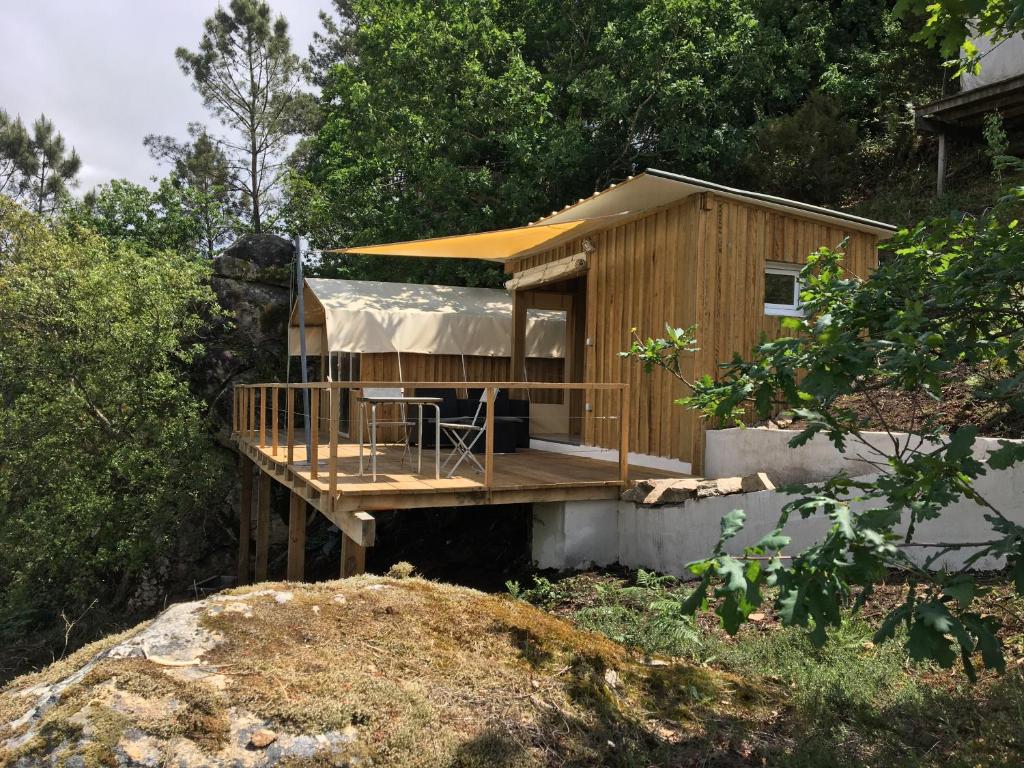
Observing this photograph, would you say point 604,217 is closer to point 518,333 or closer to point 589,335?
point 589,335

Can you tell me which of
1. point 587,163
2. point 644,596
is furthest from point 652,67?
point 644,596

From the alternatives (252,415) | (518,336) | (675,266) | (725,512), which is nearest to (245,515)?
(252,415)

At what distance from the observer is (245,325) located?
49.7ft

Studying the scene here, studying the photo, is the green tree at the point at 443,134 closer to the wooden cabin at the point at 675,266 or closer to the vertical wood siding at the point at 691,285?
the wooden cabin at the point at 675,266

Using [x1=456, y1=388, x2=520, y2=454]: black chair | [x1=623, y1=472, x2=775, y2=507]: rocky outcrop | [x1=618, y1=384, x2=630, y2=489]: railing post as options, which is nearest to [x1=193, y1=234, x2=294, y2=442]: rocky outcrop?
[x1=456, y1=388, x2=520, y2=454]: black chair

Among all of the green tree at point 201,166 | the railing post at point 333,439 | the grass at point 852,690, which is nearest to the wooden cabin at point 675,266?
the grass at point 852,690

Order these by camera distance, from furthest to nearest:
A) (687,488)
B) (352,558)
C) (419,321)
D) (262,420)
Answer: (419,321) < (262,420) < (687,488) < (352,558)

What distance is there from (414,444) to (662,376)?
157 inches

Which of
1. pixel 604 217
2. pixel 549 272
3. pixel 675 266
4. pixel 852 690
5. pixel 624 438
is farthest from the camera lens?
pixel 549 272

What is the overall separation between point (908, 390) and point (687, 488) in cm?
368

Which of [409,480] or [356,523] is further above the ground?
[409,480]

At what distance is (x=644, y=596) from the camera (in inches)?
200

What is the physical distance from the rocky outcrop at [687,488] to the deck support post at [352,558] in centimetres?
232

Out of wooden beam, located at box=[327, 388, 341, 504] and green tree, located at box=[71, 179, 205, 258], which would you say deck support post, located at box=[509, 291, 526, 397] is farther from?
green tree, located at box=[71, 179, 205, 258]
